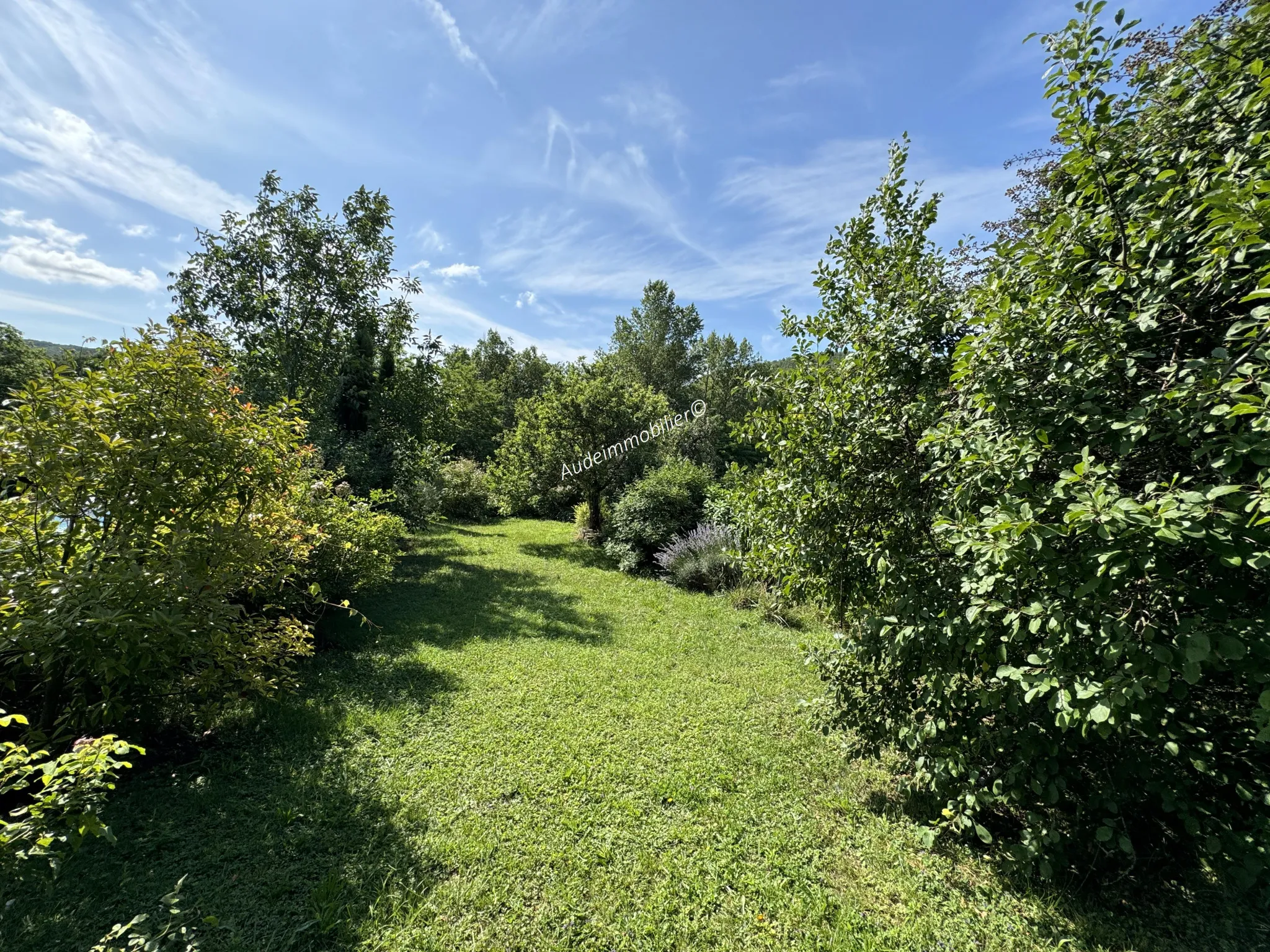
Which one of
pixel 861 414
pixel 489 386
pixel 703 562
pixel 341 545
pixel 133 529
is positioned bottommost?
pixel 341 545

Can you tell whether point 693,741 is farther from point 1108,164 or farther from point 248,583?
point 1108,164

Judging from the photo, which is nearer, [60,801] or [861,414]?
[60,801]

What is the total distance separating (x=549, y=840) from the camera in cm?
288

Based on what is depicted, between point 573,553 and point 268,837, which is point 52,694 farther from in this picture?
point 573,553

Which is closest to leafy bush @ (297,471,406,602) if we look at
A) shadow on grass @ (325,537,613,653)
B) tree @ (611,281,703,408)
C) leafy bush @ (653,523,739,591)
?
shadow on grass @ (325,537,613,653)

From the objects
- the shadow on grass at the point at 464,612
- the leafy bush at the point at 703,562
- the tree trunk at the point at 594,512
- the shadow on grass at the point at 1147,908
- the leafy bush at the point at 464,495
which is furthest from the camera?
the leafy bush at the point at 464,495

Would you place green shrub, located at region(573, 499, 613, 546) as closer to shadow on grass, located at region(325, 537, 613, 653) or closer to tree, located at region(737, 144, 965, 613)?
shadow on grass, located at region(325, 537, 613, 653)

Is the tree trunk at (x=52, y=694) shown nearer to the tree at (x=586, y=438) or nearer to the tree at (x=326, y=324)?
the tree at (x=326, y=324)

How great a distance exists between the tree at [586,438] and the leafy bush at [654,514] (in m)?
1.68

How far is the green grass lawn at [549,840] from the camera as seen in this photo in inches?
88.7

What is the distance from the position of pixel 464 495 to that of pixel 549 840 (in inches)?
605

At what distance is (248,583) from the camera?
12.6 feet

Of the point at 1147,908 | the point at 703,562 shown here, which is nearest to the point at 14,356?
the point at 703,562

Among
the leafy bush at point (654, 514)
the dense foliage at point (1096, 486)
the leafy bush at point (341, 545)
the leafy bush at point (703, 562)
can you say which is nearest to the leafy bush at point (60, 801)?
the dense foliage at point (1096, 486)
